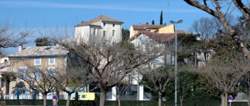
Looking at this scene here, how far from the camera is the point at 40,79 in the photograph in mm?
85125

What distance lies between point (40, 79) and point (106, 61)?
120 ft

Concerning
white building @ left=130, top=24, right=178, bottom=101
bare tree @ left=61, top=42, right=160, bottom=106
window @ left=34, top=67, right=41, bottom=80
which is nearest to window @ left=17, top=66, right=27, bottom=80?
window @ left=34, top=67, right=41, bottom=80

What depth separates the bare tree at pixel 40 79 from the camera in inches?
3210

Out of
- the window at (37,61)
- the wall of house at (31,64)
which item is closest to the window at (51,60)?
the wall of house at (31,64)

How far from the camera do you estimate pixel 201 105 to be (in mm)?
79312

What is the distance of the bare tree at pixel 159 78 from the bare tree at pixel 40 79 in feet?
42.3

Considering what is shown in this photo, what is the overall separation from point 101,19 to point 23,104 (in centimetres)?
4689

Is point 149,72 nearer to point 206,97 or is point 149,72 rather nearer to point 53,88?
point 206,97

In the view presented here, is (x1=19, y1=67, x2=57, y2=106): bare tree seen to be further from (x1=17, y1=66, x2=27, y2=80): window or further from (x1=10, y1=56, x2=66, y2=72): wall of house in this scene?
(x1=10, y1=56, x2=66, y2=72): wall of house

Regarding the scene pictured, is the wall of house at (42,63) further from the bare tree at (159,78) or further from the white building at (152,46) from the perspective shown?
the bare tree at (159,78)

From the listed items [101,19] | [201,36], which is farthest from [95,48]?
[101,19]

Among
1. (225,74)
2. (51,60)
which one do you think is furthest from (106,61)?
(51,60)

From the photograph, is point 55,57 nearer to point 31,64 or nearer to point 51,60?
point 51,60

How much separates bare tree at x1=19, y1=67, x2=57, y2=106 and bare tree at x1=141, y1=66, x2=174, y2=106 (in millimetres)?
12904
